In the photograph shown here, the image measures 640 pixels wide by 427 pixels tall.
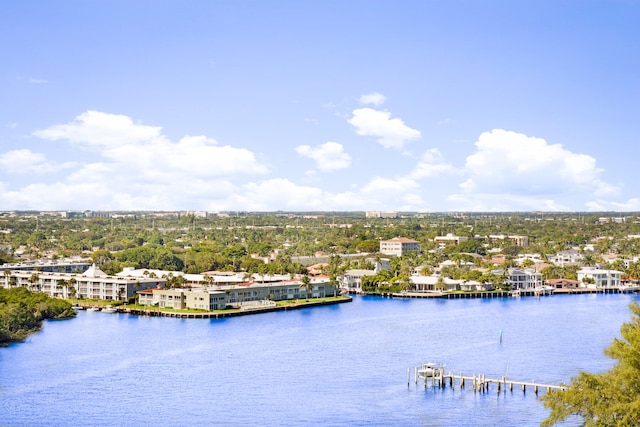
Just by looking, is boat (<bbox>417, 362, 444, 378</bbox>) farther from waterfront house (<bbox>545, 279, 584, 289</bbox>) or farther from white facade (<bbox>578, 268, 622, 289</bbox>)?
white facade (<bbox>578, 268, 622, 289</bbox>)

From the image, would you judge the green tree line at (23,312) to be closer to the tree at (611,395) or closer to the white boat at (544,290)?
the tree at (611,395)

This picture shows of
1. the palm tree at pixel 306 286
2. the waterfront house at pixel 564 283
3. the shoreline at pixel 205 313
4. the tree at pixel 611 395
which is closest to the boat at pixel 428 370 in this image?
the tree at pixel 611 395

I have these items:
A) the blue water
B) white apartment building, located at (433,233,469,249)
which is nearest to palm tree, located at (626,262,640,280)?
the blue water

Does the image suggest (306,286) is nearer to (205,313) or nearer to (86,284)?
(205,313)

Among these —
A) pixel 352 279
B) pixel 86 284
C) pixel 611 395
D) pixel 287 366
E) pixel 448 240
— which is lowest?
pixel 287 366

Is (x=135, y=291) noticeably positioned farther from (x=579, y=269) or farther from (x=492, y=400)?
(x=579, y=269)

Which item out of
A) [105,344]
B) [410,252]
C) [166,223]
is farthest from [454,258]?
[166,223]

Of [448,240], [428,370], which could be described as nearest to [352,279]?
[428,370]
